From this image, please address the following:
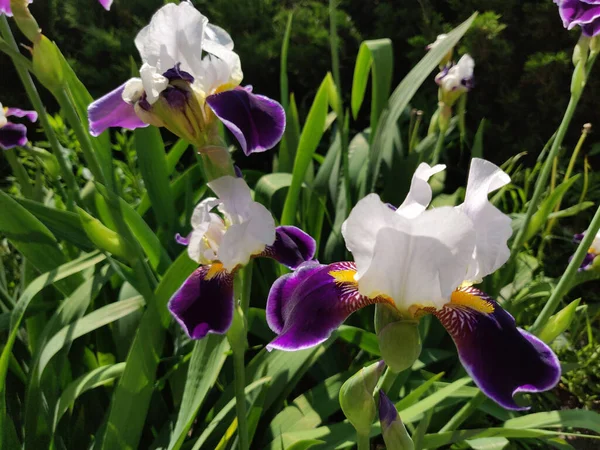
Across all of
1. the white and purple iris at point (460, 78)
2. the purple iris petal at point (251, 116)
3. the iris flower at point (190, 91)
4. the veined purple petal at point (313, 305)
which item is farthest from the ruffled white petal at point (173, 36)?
the white and purple iris at point (460, 78)

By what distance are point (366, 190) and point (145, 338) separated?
1.10m

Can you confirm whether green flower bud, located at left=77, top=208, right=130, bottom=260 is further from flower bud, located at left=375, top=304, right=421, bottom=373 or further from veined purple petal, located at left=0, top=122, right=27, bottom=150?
veined purple petal, located at left=0, top=122, right=27, bottom=150

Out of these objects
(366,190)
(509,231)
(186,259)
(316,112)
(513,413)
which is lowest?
(513,413)

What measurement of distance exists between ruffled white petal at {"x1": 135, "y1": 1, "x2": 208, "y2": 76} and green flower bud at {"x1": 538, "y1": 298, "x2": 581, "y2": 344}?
924 millimetres

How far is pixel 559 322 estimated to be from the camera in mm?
1079

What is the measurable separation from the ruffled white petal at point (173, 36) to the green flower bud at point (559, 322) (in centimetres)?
92

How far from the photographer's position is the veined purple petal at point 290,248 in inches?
45.4

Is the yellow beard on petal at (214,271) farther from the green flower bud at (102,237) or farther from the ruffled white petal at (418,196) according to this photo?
the ruffled white petal at (418,196)

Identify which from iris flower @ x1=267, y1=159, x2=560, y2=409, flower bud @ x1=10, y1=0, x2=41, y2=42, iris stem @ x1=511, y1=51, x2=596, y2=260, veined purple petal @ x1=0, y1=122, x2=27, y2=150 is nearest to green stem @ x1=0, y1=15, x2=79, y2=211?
flower bud @ x1=10, y1=0, x2=41, y2=42

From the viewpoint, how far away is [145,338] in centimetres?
135

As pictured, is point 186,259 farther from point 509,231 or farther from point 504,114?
point 504,114

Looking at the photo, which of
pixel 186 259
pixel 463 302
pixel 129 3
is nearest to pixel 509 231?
pixel 463 302

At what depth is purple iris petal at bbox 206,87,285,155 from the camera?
43.2 inches

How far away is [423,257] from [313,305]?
0.18 metres
